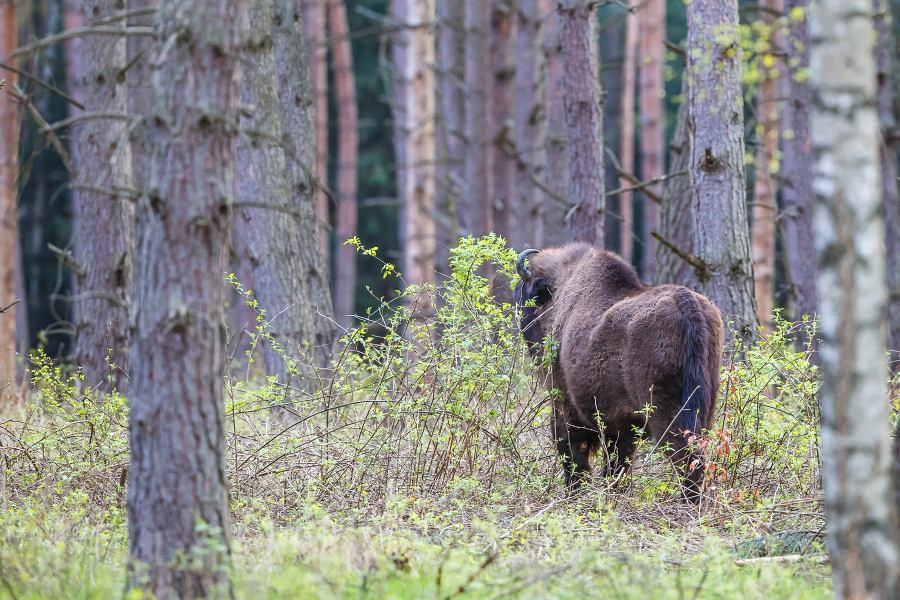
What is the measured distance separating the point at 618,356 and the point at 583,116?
4.57 meters

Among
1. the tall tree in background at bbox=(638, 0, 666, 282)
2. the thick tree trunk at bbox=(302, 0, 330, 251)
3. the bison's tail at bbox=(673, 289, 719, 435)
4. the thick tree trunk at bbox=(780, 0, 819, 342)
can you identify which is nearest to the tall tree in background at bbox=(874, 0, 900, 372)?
the thick tree trunk at bbox=(780, 0, 819, 342)

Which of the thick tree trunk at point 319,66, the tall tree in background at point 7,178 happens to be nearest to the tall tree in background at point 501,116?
the thick tree trunk at point 319,66

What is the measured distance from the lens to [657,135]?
21531 mm

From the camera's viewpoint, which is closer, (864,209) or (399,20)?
(864,209)

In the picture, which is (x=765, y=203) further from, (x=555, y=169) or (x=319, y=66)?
(x=319, y=66)

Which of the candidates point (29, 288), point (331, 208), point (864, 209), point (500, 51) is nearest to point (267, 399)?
point (864, 209)

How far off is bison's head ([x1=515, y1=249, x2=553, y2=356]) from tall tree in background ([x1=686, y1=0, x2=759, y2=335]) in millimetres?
1433

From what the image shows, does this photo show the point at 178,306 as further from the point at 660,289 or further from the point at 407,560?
the point at 660,289

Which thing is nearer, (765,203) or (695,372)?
(695,372)

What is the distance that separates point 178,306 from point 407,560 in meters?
1.73

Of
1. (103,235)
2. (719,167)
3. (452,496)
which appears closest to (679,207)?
(719,167)

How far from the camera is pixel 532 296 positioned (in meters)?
8.02

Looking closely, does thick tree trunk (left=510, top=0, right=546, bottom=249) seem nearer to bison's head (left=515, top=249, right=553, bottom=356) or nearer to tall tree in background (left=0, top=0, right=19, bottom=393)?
bison's head (left=515, top=249, right=553, bottom=356)

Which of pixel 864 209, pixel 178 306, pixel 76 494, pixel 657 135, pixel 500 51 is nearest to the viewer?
pixel 864 209
